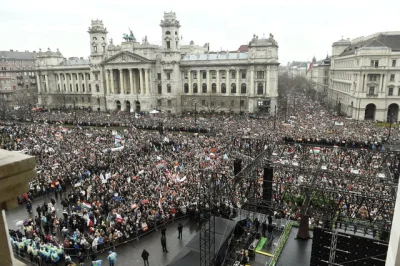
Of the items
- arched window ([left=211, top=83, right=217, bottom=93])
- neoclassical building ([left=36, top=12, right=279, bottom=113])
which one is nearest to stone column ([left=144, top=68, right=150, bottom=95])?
neoclassical building ([left=36, top=12, right=279, bottom=113])

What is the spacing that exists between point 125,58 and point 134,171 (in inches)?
2022

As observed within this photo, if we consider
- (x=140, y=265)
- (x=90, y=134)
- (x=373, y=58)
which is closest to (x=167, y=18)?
(x=90, y=134)

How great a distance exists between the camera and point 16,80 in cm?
9875

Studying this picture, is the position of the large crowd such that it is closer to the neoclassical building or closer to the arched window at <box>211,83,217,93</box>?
the neoclassical building

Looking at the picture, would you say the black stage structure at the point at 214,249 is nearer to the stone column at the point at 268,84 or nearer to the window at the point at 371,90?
the stone column at the point at 268,84

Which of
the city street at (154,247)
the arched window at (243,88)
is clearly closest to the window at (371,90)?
the arched window at (243,88)

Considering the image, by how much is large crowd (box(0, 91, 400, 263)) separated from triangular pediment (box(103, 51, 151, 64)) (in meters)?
29.7

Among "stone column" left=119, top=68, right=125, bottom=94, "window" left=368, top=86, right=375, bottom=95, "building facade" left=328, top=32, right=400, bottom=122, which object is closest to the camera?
"building facade" left=328, top=32, right=400, bottom=122

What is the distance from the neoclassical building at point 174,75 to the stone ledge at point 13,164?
66.8 m

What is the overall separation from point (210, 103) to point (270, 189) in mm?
52591

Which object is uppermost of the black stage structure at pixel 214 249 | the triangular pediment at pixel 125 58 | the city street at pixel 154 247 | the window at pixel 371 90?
the triangular pediment at pixel 125 58

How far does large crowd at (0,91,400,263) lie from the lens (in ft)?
63.5

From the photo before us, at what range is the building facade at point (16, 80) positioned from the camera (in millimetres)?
93250

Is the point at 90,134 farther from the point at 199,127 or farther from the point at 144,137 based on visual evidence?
the point at 199,127
